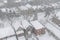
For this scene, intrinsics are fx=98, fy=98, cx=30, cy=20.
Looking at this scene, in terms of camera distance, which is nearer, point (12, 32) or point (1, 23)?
point (12, 32)

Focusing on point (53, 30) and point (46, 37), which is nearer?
point (46, 37)

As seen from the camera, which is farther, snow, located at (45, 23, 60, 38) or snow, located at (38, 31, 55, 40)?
snow, located at (45, 23, 60, 38)

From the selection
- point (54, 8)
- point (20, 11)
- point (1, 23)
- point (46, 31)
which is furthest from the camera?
point (54, 8)

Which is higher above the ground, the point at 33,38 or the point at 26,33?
the point at 26,33

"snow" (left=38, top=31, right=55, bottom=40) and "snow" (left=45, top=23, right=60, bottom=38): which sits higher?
"snow" (left=45, top=23, right=60, bottom=38)

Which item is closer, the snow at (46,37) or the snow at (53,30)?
the snow at (46,37)

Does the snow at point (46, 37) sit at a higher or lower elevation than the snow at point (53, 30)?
lower

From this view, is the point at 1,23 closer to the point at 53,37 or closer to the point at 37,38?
the point at 37,38

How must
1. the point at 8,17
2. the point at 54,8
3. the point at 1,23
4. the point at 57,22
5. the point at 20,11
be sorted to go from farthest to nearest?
the point at 54,8, the point at 20,11, the point at 8,17, the point at 1,23, the point at 57,22

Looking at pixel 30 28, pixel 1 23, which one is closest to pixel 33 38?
pixel 30 28

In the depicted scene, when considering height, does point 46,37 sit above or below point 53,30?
below
